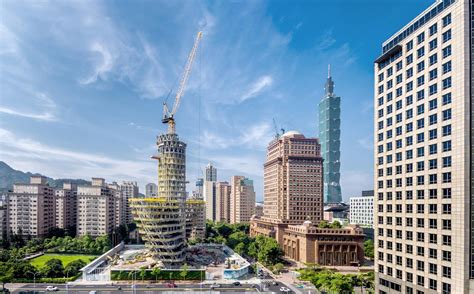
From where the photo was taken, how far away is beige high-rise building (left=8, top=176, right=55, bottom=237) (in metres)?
140

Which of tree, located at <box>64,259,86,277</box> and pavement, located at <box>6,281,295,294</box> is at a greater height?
tree, located at <box>64,259,86,277</box>

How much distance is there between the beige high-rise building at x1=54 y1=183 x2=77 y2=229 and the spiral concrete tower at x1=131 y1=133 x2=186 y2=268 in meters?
79.5

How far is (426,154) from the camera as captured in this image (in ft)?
145

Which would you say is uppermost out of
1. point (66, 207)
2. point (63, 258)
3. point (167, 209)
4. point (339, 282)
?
point (167, 209)

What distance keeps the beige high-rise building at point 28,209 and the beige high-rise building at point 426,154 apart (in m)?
140

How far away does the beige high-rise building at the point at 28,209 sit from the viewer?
14025cm

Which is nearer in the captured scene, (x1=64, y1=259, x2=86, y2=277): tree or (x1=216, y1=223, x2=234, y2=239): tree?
(x1=64, y1=259, x2=86, y2=277): tree

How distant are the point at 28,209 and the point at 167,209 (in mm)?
82588

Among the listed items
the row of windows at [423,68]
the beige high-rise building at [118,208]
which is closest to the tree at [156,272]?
the row of windows at [423,68]

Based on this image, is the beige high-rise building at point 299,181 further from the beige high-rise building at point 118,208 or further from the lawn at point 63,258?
the beige high-rise building at point 118,208

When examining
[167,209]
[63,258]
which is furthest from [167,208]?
[63,258]

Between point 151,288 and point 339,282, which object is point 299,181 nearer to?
point 339,282

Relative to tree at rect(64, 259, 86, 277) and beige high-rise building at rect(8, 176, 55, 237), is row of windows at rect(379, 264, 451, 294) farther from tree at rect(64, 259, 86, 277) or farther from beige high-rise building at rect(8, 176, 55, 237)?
beige high-rise building at rect(8, 176, 55, 237)

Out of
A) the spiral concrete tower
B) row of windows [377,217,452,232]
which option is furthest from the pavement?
row of windows [377,217,452,232]
